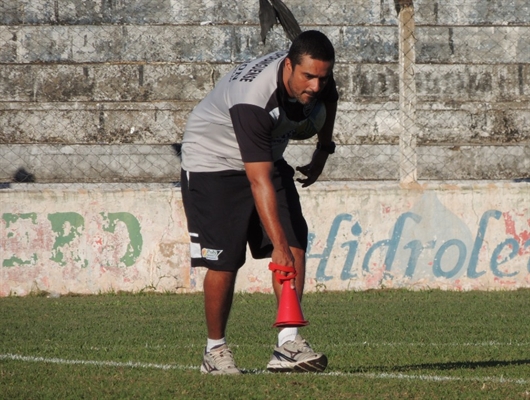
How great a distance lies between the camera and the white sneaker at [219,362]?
468 centimetres

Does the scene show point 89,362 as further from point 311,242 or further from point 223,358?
point 311,242

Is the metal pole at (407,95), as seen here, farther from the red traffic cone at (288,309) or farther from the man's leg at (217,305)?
the red traffic cone at (288,309)

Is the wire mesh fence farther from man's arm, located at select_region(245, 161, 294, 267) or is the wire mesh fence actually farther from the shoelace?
man's arm, located at select_region(245, 161, 294, 267)

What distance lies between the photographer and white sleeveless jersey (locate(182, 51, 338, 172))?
4453 mm

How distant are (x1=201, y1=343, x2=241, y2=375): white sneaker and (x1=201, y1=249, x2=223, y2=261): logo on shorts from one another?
42 cm

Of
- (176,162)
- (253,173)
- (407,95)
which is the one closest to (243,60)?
(176,162)

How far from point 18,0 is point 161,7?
2.03 m

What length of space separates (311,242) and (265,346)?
3478mm

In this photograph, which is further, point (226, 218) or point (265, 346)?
point (265, 346)

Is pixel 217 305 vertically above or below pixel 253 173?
below

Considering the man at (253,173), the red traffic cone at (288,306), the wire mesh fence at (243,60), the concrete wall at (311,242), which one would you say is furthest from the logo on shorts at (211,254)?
the wire mesh fence at (243,60)

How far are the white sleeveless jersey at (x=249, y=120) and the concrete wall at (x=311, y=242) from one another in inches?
172

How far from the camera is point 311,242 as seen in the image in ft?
30.5

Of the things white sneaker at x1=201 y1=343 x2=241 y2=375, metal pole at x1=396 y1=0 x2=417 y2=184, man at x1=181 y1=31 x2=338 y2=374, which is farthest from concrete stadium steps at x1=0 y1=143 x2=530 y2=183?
white sneaker at x1=201 y1=343 x2=241 y2=375
